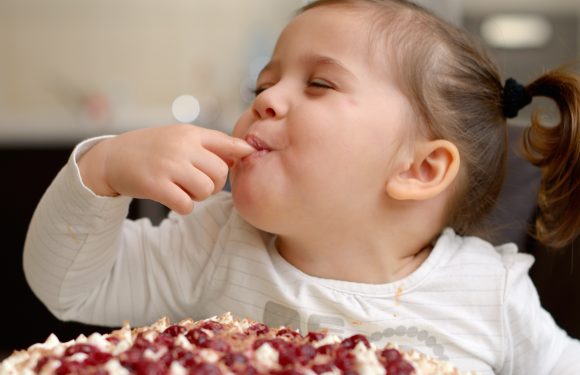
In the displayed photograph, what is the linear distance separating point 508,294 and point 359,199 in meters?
0.26

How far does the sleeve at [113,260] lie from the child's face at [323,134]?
19cm

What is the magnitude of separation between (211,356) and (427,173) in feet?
1.85

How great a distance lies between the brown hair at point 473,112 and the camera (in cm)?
113

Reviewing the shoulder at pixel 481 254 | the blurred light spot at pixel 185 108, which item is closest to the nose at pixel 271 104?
the shoulder at pixel 481 254

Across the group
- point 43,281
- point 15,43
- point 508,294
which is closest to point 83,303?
point 43,281

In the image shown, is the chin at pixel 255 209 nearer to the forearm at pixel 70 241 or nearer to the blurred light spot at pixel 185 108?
the forearm at pixel 70 241

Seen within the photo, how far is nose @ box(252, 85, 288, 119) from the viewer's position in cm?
106

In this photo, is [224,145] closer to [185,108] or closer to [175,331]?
[175,331]

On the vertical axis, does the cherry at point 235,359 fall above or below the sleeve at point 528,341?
above

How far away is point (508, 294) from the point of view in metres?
1.12

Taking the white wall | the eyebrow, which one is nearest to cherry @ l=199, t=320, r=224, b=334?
the eyebrow

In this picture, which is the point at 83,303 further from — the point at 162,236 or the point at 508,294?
the point at 508,294

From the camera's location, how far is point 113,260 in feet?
3.94

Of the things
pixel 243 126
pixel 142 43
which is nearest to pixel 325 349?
pixel 243 126
